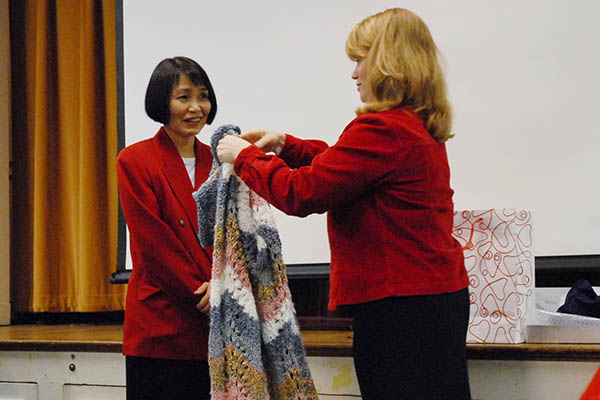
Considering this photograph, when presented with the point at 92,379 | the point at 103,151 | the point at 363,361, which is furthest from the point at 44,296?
A: the point at 363,361

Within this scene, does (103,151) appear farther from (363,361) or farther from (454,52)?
(363,361)

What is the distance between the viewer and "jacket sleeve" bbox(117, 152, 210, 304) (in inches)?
58.0

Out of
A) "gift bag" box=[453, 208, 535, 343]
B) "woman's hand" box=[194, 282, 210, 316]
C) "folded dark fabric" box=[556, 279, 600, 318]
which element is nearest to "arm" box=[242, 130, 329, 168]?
"woman's hand" box=[194, 282, 210, 316]

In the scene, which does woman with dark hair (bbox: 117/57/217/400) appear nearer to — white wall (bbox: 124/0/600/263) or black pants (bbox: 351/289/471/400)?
black pants (bbox: 351/289/471/400)

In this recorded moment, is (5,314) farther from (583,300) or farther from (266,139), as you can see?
(583,300)

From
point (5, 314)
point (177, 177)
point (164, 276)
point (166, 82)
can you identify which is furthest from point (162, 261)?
point (5, 314)

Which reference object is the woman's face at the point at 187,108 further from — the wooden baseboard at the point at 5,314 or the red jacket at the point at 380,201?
the wooden baseboard at the point at 5,314

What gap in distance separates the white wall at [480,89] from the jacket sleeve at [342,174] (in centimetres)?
100

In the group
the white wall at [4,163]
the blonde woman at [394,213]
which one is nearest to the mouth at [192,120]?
the blonde woman at [394,213]

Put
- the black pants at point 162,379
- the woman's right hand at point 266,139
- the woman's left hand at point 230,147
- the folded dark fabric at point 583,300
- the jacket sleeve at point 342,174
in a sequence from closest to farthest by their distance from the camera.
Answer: the jacket sleeve at point 342,174, the woman's left hand at point 230,147, the woman's right hand at point 266,139, the black pants at point 162,379, the folded dark fabric at point 583,300

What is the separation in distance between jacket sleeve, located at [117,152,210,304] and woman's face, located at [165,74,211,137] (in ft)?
0.47

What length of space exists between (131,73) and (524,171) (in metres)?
1.57

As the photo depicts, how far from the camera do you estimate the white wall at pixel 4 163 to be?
2.92 meters

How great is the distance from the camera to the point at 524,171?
212 centimetres
